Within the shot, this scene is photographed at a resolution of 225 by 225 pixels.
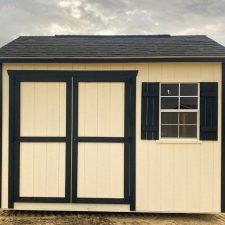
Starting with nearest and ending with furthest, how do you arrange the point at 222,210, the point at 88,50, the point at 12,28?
the point at 222,210
the point at 88,50
the point at 12,28

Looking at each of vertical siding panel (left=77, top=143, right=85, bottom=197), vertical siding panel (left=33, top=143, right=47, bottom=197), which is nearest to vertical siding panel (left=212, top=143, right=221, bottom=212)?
vertical siding panel (left=77, top=143, right=85, bottom=197)

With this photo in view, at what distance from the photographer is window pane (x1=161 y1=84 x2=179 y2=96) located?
486 centimetres

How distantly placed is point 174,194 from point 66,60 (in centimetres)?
353

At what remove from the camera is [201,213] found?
498cm

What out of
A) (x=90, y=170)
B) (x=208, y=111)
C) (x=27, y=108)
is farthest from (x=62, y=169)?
(x=208, y=111)

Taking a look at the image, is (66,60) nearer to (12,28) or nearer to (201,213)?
(201,213)

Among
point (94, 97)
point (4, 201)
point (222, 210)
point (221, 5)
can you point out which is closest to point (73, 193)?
point (4, 201)

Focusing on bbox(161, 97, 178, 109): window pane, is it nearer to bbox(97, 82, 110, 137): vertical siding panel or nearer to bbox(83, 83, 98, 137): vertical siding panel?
bbox(97, 82, 110, 137): vertical siding panel

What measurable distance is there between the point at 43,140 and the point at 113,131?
4.85 feet

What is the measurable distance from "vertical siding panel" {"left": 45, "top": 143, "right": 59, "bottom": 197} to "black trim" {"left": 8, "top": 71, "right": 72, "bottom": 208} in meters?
0.12

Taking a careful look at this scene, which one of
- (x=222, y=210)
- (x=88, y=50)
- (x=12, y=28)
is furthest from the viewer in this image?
(x=12, y=28)

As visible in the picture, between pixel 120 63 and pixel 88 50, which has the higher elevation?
pixel 88 50

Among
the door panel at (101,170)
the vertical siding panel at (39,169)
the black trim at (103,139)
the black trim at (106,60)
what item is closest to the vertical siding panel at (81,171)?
the door panel at (101,170)

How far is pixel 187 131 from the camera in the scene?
4.92 metres
